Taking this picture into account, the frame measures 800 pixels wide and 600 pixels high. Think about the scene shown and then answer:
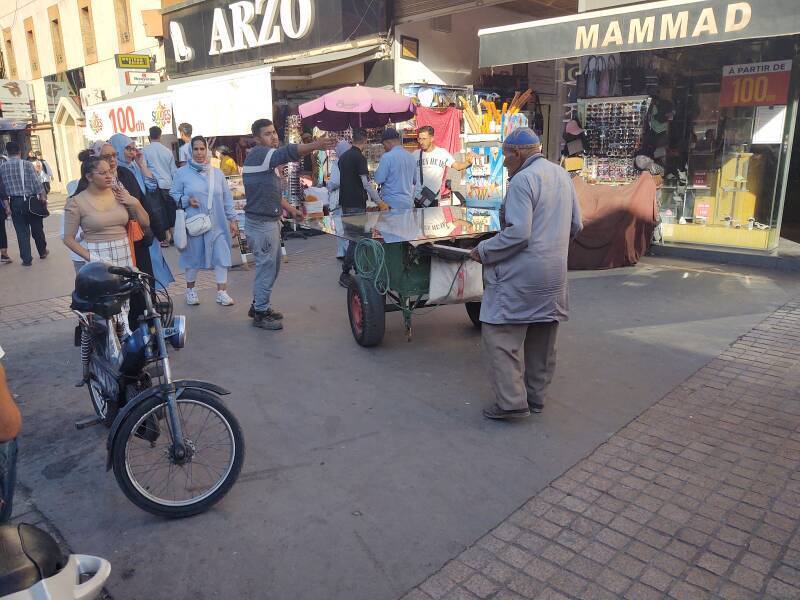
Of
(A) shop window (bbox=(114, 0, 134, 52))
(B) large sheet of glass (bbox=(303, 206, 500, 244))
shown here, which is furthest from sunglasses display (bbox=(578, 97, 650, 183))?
(A) shop window (bbox=(114, 0, 134, 52))

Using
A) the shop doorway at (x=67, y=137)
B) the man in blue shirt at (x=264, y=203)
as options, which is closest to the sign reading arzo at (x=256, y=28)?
the man in blue shirt at (x=264, y=203)

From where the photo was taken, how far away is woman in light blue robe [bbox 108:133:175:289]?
18.0 ft

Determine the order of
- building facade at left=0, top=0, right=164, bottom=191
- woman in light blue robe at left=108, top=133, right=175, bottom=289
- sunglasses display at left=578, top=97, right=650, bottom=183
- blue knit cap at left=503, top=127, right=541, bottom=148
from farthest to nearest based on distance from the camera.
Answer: building facade at left=0, top=0, right=164, bottom=191 < sunglasses display at left=578, top=97, right=650, bottom=183 < woman in light blue robe at left=108, top=133, right=175, bottom=289 < blue knit cap at left=503, top=127, right=541, bottom=148

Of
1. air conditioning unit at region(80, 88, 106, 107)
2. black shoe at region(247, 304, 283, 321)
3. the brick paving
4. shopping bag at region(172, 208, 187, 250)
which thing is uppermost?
air conditioning unit at region(80, 88, 106, 107)

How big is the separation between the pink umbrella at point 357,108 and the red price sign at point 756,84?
14.9ft

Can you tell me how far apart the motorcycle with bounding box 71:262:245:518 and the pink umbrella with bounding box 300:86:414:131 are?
21.0ft

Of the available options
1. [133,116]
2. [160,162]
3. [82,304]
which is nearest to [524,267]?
[82,304]

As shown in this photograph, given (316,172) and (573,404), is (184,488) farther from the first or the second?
(316,172)

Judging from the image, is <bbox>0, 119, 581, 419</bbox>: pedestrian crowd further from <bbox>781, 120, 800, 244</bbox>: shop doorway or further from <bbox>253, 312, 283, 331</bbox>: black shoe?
<bbox>781, 120, 800, 244</bbox>: shop doorway

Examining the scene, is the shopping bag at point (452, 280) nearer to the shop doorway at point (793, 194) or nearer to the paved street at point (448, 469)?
the paved street at point (448, 469)

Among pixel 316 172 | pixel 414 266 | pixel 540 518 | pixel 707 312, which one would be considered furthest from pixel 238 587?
pixel 316 172

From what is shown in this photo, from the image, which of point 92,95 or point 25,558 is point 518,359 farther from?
point 92,95

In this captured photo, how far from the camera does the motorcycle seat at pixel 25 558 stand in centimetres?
156

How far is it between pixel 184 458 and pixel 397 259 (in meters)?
2.54
